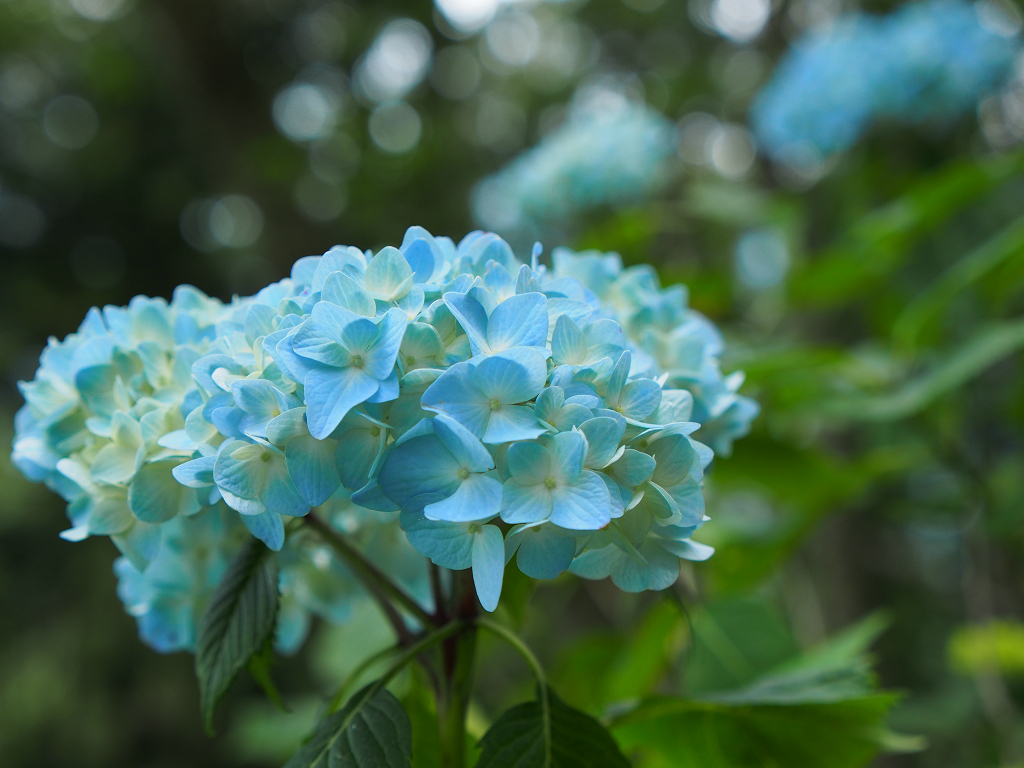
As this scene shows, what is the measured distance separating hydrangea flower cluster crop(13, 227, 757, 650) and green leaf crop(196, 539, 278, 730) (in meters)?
0.03

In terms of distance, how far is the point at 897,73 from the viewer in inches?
54.7

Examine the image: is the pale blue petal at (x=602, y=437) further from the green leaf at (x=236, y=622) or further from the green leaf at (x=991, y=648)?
the green leaf at (x=991, y=648)

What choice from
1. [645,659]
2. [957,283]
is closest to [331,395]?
[645,659]

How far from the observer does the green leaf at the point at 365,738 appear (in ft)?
1.30

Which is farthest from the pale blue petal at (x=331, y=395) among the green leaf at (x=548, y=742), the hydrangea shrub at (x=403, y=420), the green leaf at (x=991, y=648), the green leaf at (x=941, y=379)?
the green leaf at (x=991, y=648)

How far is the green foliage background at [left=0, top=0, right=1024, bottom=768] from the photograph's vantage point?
2.68 feet

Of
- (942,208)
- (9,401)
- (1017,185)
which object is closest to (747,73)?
(1017,185)

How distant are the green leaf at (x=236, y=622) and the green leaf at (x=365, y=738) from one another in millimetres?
62

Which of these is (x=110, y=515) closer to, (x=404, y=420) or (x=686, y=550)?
(x=404, y=420)

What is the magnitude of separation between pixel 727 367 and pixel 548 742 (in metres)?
0.55

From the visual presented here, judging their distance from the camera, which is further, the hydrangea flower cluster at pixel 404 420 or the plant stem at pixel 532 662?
the plant stem at pixel 532 662

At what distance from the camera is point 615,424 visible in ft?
1.11

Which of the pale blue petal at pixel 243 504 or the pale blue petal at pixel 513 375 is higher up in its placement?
the pale blue petal at pixel 513 375

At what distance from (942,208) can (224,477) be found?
1.10 metres
